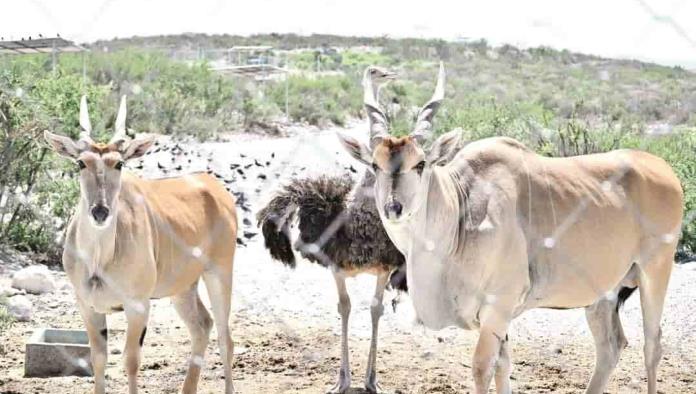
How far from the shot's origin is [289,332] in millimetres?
8969

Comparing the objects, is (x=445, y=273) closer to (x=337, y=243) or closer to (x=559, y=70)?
(x=337, y=243)

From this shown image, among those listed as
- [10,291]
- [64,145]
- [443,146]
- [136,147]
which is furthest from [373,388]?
[10,291]

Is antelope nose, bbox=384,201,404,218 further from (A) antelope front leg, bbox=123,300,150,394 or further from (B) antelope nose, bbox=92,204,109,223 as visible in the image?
(A) antelope front leg, bbox=123,300,150,394

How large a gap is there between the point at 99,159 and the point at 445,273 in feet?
6.25

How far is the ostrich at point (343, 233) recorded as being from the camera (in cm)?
746

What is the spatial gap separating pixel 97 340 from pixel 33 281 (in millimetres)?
3693

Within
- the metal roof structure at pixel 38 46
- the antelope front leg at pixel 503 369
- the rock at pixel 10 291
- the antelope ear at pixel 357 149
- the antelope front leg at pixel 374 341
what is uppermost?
the antelope ear at pixel 357 149

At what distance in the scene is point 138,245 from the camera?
6344 millimetres

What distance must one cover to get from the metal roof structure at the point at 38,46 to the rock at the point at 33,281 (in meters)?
2.99

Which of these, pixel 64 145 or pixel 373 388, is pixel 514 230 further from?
pixel 64 145

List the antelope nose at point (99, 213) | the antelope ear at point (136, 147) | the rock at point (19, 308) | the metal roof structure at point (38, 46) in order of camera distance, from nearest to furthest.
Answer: the antelope nose at point (99, 213), the antelope ear at point (136, 147), the rock at point (19, 308), the metal roof structure at point (38, 46)

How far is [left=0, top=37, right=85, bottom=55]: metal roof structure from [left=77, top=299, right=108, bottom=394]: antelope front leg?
6.09m

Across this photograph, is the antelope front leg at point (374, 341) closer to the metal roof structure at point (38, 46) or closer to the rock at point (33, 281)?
the rock at point (33, 281)

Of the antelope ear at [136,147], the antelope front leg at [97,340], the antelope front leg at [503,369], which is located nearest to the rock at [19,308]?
the antelope front leg at [97,340]
